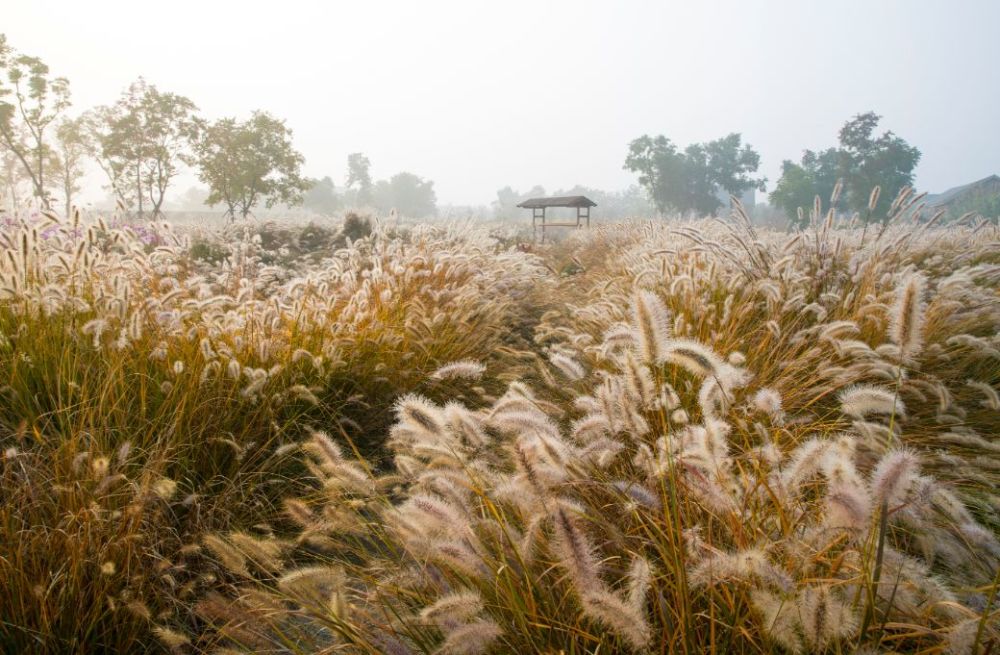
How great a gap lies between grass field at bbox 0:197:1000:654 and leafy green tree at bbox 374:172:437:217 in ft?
399

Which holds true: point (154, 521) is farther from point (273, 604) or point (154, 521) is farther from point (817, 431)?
point (817, 431)

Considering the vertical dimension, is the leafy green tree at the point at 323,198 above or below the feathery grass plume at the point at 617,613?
above

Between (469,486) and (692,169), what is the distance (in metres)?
68.1

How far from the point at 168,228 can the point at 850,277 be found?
576cm

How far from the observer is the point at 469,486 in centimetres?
167

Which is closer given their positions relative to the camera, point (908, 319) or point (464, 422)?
point (908, 319)

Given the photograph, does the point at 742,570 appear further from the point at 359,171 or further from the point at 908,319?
the point at 359,171

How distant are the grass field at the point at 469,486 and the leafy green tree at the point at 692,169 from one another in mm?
62964

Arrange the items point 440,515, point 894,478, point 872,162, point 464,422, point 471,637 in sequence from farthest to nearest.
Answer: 1. point 872,162
2. point 464,422
3. point 440,515
4. point 471,637
5. point 894,478

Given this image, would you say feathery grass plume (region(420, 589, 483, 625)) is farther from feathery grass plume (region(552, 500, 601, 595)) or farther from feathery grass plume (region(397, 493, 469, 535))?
feathery grass plume (region(552, 500, 601, 595))

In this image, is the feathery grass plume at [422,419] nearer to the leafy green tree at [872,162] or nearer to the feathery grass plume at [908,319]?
the feathery grass plume at [908,319]

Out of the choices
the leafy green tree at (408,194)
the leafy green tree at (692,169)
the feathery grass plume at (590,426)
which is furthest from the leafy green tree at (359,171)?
the feathery grass plume at (590,426)

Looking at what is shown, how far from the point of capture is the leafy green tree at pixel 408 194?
123000mm

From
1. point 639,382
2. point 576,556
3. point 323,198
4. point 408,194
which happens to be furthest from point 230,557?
point 408,194
